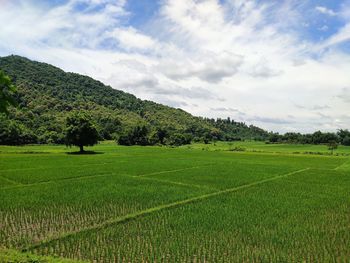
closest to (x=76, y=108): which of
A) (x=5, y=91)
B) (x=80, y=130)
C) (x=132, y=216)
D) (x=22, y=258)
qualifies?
(x=80, y=130)

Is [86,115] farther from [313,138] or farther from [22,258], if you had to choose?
[313,138]

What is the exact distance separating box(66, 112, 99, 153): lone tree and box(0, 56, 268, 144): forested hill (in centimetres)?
940

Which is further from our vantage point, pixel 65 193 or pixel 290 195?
pixel 290 195

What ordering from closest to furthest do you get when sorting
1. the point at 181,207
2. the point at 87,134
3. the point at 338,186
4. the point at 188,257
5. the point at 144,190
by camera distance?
the point at 188,257 → the point at 181,207 → the point at 144,190 → the point at 338,186 → the point at 87,134

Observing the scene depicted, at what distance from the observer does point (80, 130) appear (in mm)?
54844

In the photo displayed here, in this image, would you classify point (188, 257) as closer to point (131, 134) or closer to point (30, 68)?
point (131, 134)

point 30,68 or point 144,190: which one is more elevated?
point 30,68

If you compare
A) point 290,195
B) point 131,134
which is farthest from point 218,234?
point 131,134

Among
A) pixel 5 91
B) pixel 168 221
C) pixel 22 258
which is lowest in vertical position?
pixel 168 221

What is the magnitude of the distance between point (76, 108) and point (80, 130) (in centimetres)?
7876

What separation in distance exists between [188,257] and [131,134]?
296 ft

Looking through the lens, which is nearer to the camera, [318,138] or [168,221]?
[168,221]

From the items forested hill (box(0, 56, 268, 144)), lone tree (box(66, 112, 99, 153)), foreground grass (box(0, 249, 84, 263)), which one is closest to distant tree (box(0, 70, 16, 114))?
foreground grass (box(0, 249, 84, 263))

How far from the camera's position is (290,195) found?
24.2 metres
